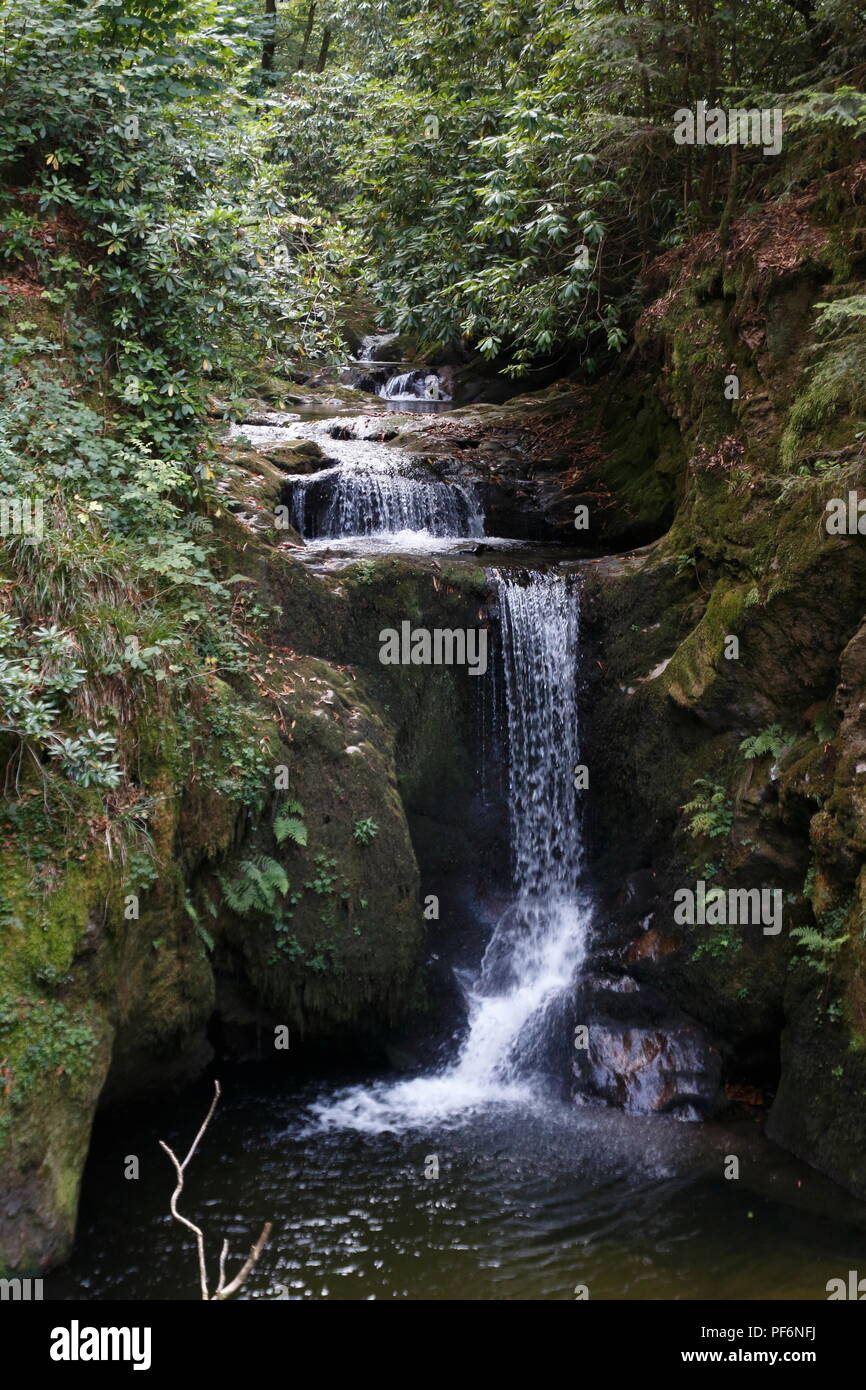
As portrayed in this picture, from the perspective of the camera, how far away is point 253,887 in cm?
707

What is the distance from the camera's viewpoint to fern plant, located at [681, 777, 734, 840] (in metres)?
7.83

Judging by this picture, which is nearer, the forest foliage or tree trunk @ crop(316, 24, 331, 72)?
the forest foliage

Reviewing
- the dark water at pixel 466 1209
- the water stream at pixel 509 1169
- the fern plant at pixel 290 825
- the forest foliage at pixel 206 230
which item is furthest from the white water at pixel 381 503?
the dark water at pixel 466 1209

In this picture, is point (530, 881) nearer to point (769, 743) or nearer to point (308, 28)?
point (769, 743)

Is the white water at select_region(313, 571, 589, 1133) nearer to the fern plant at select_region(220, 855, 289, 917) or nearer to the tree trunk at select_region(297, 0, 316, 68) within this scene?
the fern plant at select_region(220, 855, 289, 917)

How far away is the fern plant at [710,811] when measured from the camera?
7.83 metres

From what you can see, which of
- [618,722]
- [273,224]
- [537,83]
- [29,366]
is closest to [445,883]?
[618,722]

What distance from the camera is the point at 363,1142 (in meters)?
6.71

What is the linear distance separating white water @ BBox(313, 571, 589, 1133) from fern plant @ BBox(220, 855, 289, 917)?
5.44ft

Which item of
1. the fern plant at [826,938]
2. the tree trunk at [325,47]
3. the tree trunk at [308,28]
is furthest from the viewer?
the tree trunk at [325,47]

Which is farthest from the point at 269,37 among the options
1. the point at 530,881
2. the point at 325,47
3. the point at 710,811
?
the point at 710,811

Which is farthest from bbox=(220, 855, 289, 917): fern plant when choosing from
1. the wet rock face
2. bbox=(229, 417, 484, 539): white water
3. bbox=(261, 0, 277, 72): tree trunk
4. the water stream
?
bbox=(261, 0, 277, 72): tree trunk

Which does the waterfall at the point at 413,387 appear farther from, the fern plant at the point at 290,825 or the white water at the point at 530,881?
the fern plant at the point at 290,825

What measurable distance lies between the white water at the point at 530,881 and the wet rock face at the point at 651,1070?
431 mm
